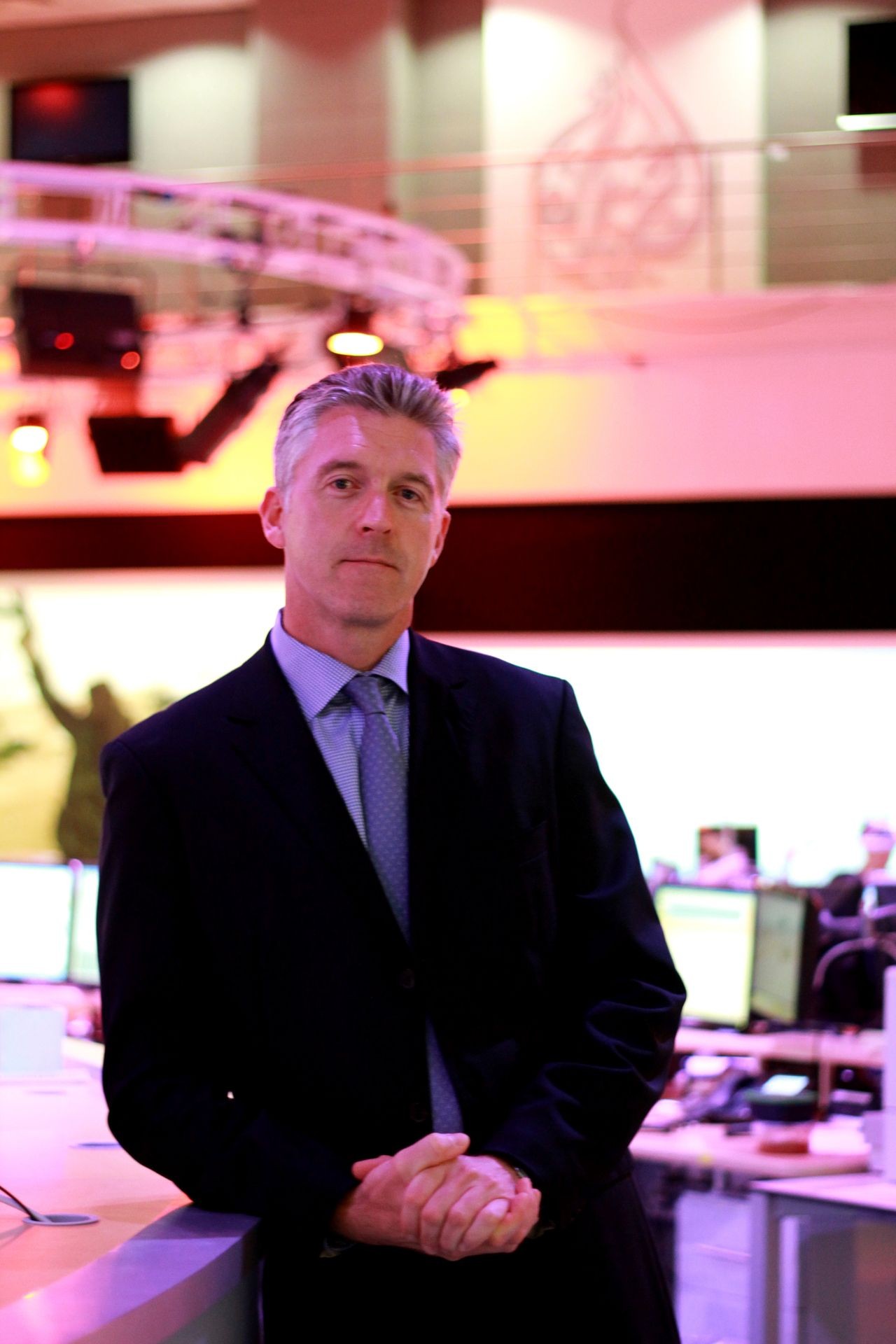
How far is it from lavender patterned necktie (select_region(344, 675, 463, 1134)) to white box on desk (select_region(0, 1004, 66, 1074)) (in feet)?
4.70

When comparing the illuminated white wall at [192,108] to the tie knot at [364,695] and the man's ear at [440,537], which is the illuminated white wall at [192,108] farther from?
the tie knot at [364,695]

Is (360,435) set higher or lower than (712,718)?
higher

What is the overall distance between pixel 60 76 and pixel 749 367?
20.1 feet

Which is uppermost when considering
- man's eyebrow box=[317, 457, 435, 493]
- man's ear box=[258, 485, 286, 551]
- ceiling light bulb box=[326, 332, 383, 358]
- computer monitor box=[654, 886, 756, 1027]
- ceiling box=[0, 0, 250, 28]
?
ceiling box=[0, 0, 250, 28]

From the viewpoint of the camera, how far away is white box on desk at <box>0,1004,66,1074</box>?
9.04 ft

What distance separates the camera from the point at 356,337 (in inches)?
295

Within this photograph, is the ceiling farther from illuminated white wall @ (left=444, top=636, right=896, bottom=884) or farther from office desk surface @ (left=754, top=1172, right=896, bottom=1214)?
office desk surface @ (left=754, top=1172, right=896, bottom=1214)

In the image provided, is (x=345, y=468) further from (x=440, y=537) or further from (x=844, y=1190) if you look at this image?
(x=844, y=1190)

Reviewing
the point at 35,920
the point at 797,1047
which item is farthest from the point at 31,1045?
the point at 797,1047

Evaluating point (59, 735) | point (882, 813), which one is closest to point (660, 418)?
point (882, 813)

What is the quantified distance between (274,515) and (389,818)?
36cm

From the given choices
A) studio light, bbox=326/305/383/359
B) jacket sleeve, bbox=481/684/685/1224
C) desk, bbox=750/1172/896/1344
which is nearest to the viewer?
jacket sleeve, bbox=481/684/685/1224

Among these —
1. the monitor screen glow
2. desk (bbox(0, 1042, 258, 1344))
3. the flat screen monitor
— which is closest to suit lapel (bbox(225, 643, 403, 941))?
desk (bbox(0, 1042, 258, 1344))

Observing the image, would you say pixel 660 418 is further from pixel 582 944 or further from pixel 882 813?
pixel 582 944
